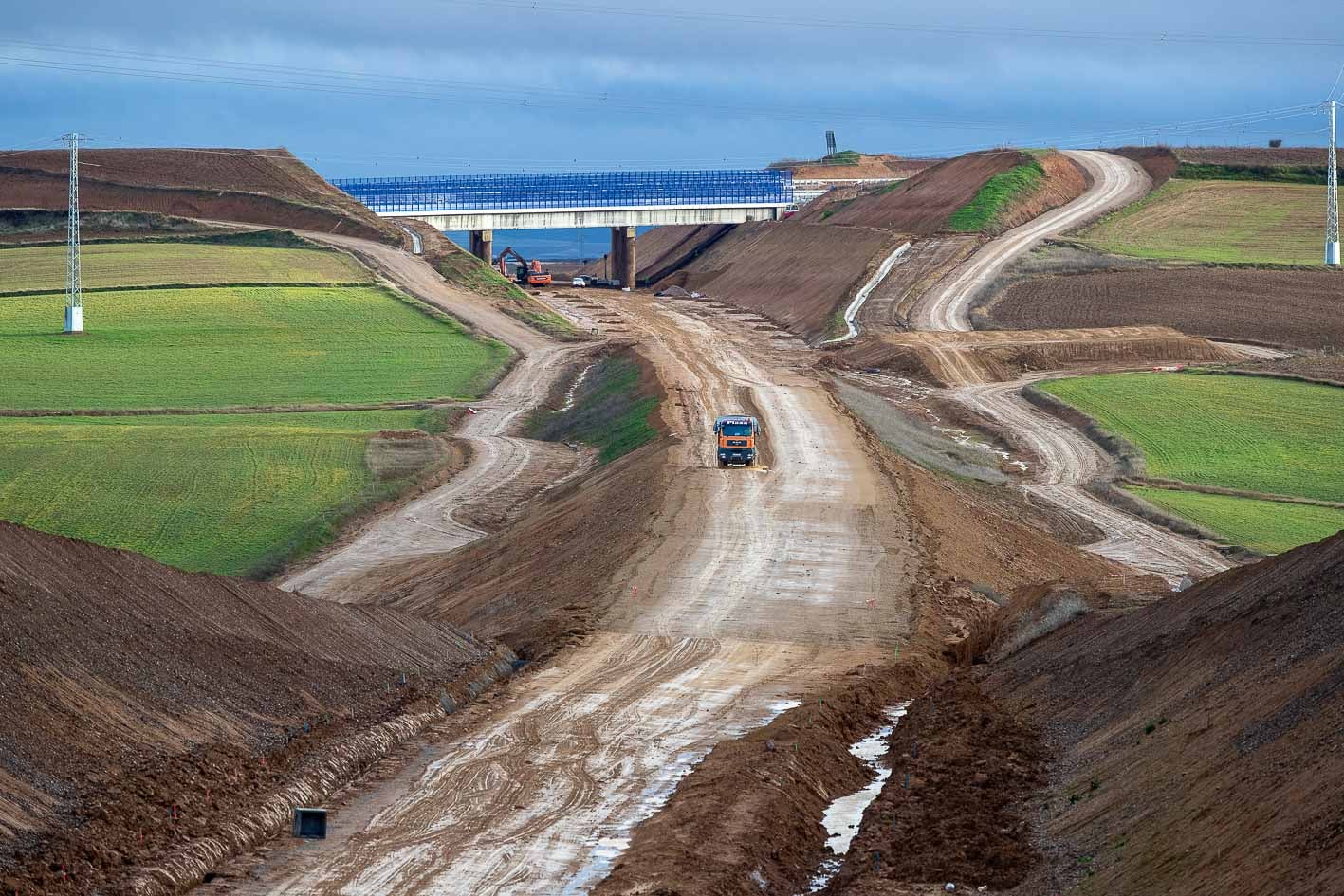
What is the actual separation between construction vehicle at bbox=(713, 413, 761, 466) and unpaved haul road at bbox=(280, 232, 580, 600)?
835 cm

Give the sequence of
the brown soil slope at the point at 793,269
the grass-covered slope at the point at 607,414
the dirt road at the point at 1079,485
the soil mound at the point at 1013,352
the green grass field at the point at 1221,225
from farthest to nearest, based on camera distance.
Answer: the green grass field at the point at 1221,225
the brown soil slope at the point at 793,269
the soil mound at the point at 1013,352
the grass-covered slope at the point at 607,414
the dirt road at the point at 1079,485

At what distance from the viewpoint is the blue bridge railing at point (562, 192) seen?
128m

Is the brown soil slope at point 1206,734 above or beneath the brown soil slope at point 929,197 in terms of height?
beneath

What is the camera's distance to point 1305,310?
309 feet

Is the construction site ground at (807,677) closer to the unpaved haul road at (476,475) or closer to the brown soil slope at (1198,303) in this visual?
the unpaved haul road at (476,475)

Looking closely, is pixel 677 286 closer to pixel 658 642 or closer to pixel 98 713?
pixel 658 642

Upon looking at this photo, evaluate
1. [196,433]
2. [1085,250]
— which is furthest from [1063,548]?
[1085,250]

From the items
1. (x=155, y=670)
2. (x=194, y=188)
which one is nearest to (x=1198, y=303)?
(x=194, y=188)

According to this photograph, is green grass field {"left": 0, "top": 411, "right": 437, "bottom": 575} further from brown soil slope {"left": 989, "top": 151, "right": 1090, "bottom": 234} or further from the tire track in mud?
brown soil slope {"left": 989, "top": 151, "right": 1090, "bottom": 234}

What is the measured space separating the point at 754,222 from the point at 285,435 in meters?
82.3

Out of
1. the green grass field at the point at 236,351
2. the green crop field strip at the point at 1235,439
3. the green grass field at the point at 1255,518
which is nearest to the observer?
the green grass field at the point at 1255,518

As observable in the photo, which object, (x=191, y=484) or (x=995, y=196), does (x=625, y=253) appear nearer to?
(x=995, y=196)

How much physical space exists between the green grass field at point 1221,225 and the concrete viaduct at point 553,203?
35.7 metres

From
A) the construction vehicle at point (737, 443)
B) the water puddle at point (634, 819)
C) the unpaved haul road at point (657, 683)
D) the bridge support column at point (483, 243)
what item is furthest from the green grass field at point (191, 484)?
the bridge support column at point (483, 243)
